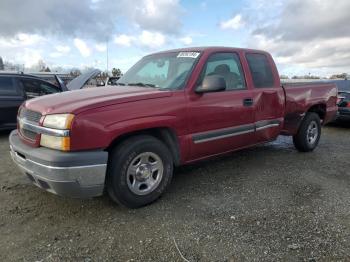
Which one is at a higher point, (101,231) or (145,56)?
(145,56)

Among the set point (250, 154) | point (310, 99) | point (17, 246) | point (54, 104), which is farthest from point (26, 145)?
point (310, 99)

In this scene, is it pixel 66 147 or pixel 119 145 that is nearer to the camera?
pixel 66 147

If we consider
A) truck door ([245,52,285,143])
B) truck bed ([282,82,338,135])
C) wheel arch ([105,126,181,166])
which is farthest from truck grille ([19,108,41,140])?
truck bed ([282,82,338,135])

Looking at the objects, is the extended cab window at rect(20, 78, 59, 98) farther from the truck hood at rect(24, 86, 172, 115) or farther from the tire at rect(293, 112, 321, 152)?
the tire at rect(293, 112, 321, 152)

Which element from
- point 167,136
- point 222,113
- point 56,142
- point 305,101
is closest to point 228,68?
point 222,113

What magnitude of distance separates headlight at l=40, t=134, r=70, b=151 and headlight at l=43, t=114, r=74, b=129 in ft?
0.35

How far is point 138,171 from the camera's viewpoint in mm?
3695

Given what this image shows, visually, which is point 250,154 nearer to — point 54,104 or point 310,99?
point 310,99

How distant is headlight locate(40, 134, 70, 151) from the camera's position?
317cm

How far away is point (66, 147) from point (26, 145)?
703mm

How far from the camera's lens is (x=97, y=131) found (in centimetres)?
327

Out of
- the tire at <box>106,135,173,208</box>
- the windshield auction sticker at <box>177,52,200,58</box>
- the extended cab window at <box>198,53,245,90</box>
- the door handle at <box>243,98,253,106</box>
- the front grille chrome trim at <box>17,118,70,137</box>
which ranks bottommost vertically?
the tire at <box>106,135,173,208</box>

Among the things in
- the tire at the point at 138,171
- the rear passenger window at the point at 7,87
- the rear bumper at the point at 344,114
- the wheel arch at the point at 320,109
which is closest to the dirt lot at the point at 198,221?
the tire at the point at 138,171

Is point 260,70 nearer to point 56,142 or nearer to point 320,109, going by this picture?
point 320,109
